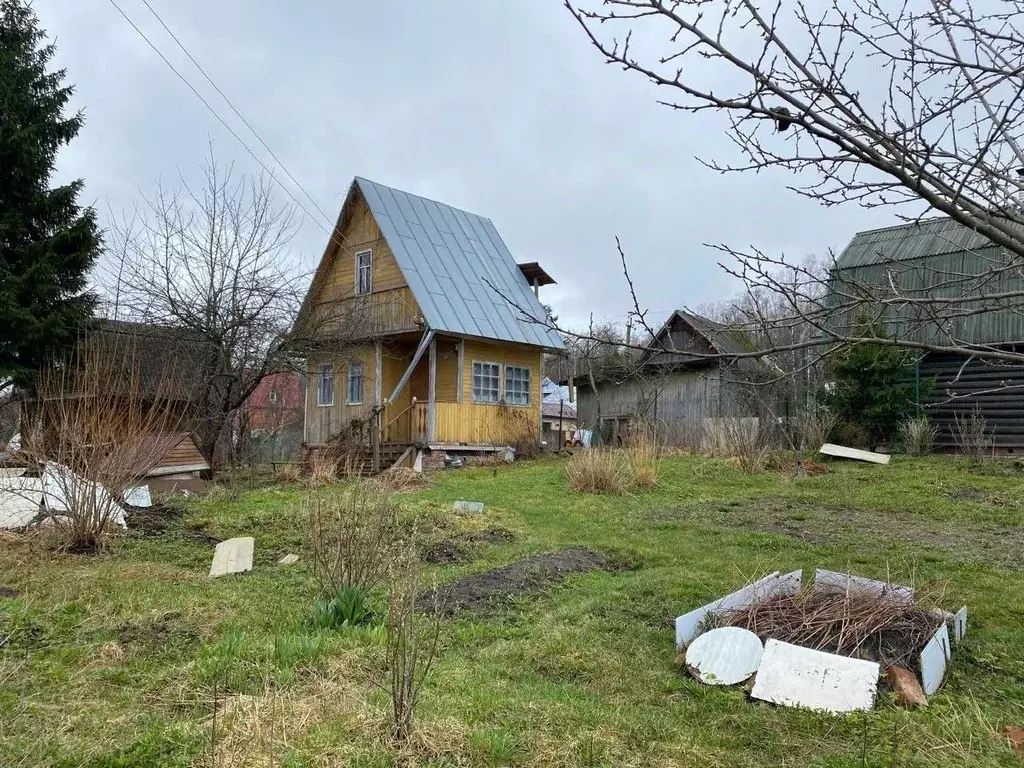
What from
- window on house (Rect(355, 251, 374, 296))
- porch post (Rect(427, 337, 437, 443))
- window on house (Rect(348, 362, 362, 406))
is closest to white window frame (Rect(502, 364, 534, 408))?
porch post (Rect(427, 337, 437, 443))

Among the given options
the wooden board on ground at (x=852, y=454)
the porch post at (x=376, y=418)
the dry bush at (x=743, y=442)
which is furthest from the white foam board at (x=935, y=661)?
the porch post at (x=376, y=418)

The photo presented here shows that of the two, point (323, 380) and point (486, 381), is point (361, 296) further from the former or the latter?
point (486, 381)

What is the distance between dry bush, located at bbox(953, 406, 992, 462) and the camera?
14.5 meters

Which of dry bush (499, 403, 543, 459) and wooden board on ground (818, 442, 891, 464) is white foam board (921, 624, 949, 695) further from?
dry bush (499, 403, 543, 459)

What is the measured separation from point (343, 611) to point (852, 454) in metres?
13.9

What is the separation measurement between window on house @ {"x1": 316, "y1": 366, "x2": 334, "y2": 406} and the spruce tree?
21.4 feet

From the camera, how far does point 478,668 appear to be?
3.97 meters

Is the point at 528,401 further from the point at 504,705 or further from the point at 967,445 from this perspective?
the point at 504,705

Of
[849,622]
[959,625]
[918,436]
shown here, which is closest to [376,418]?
[918,436]

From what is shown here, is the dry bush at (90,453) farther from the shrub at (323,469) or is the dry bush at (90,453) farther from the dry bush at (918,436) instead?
the dry bush at (918,436)

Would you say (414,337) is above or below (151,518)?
above

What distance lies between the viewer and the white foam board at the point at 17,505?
7.80 meters

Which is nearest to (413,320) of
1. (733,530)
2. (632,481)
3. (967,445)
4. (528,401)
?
(528,401)

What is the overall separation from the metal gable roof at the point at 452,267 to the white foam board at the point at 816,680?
1288cm
